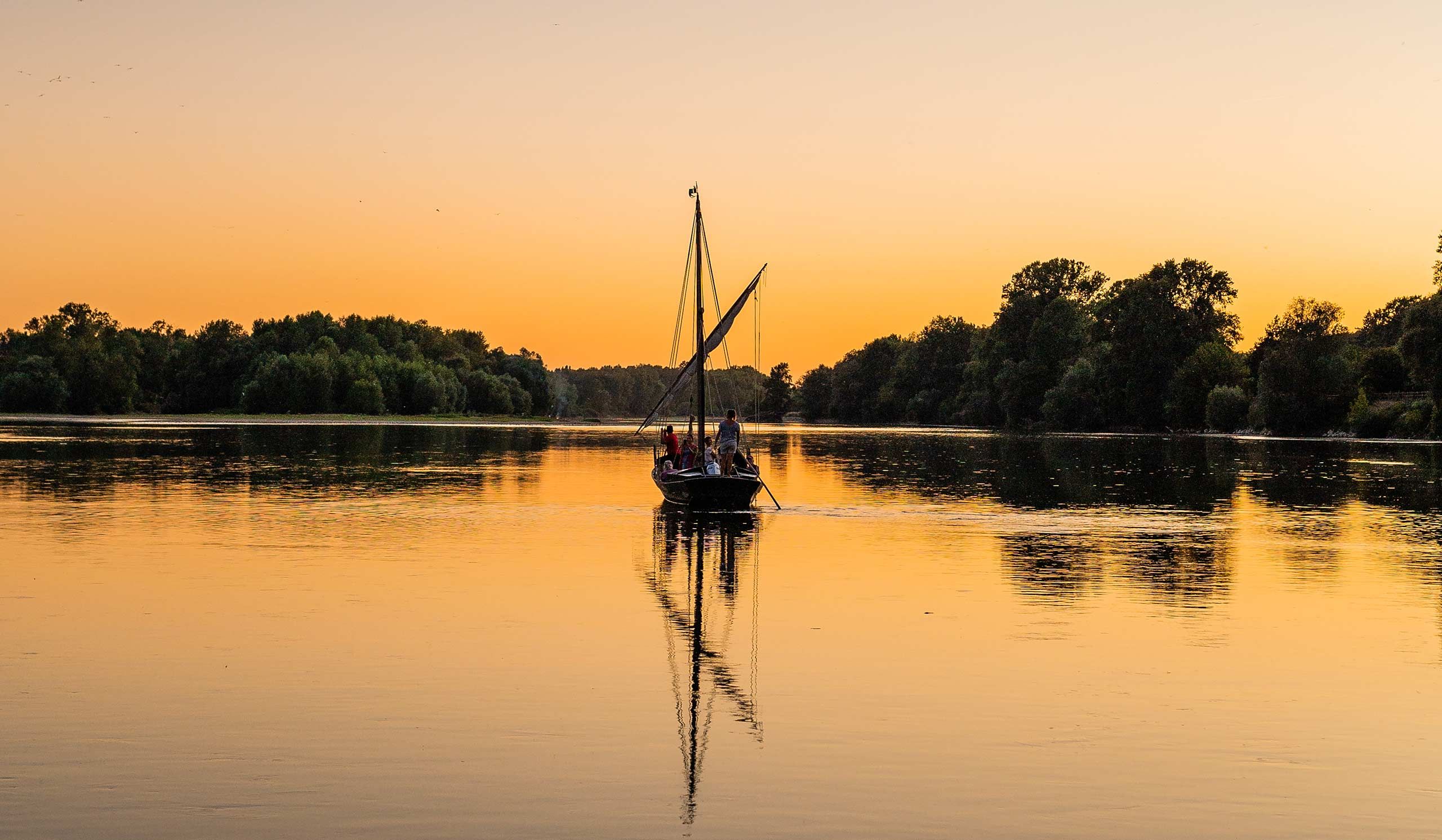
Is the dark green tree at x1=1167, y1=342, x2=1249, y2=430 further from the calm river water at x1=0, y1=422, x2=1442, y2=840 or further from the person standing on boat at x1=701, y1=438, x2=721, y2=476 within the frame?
the person standing on boat at x1=701, y1=438, x2=721, y2=476

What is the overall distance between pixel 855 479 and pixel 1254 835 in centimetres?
4933

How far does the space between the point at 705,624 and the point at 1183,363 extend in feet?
430

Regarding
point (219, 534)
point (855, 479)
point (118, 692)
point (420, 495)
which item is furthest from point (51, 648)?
point (855, 479)

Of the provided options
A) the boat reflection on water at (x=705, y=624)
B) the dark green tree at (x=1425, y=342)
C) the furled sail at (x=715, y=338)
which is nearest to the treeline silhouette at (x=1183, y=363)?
the dark green tree at (x=1425, y=342)

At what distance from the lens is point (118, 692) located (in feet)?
47.3

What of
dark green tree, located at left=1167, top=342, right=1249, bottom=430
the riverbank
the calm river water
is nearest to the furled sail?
the calm river water

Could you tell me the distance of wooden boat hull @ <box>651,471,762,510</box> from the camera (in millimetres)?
40031

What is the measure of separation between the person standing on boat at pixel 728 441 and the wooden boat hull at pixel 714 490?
494mm

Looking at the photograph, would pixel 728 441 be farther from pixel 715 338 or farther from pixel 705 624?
pixel 705 624

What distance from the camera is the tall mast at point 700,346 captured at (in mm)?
44469

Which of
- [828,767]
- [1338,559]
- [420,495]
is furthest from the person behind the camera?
[420,495]

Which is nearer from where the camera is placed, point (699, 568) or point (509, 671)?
point (509, 671)

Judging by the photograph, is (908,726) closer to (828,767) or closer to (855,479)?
(828,767)

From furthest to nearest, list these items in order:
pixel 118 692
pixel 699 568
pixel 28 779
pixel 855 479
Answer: pixel 855 479 < pixel 699 568 < pixel 118 692 < pixel 28 779
